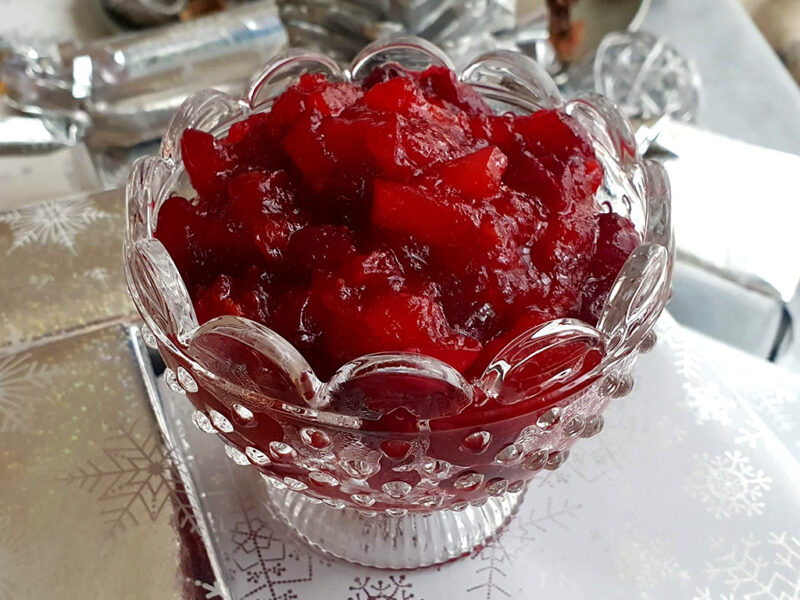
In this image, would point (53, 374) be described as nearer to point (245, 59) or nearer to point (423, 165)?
point (423, 165)

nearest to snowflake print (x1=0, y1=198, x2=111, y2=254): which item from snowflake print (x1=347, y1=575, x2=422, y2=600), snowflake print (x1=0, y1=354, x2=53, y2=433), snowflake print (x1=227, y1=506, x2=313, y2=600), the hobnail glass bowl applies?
snowflake print (x1=0, y1=354, x2=53, y2=433)

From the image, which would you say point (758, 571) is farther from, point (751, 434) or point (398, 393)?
point (398, 393)

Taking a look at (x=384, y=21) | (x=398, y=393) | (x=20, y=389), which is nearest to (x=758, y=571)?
(x=398, y=393)

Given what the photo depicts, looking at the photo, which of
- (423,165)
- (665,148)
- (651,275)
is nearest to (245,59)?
(665,148)

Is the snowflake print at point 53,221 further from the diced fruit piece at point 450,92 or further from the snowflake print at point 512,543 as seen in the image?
the snowflake print at point 512,543

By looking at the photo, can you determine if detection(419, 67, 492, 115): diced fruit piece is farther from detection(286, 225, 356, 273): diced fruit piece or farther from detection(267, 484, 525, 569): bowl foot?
detection(267, 484, 525, 569): bowl foot

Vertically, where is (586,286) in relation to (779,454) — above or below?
above

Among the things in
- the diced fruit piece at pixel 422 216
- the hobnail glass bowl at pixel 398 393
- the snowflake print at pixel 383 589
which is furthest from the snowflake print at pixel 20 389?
the diced fruit piece at pixel 422 216
